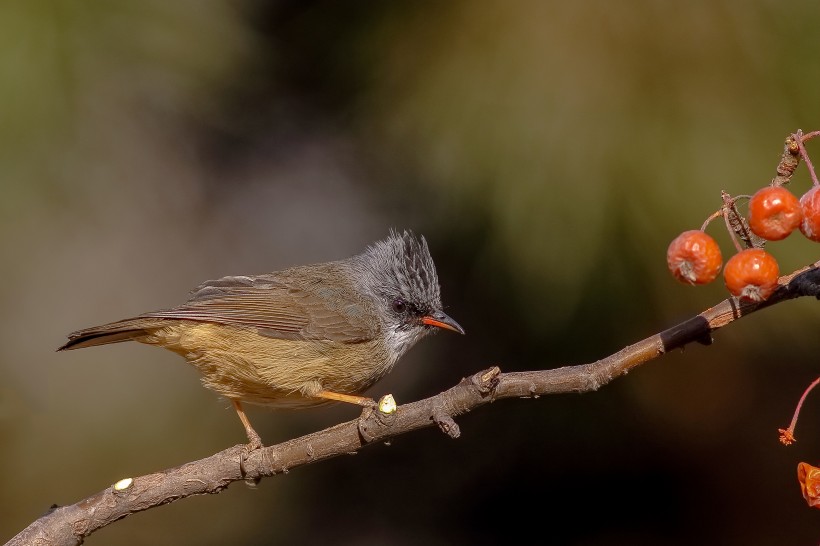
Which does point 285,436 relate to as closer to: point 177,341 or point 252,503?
point 252,503

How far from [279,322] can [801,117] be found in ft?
7.89

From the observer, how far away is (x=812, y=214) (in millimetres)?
1944

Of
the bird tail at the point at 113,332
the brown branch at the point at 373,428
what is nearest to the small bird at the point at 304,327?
the bird tail at the point at 113,332

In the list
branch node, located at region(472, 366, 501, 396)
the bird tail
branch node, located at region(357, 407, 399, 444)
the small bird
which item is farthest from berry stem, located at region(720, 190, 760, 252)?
the bird tail

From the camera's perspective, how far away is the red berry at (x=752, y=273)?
1968 millimetres

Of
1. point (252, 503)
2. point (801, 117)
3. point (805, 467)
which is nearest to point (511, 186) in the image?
point (801, 117)

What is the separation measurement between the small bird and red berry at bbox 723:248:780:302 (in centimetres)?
198

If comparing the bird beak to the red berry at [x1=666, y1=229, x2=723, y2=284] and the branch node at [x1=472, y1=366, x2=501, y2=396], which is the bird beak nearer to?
the branch node at [x1=472, y1=366, x2=501, y2=396]

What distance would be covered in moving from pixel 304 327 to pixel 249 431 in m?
0.68

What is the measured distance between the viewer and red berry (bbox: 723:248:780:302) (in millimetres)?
1968

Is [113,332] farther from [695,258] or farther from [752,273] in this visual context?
[752,273]

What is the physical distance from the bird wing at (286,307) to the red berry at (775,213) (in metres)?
2.64

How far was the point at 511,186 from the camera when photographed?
354 cm

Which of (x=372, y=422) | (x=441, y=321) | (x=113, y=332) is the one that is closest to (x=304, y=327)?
(x=441, y=321)
